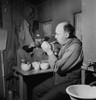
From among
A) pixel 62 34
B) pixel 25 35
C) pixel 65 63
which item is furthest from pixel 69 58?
pixel 25 35

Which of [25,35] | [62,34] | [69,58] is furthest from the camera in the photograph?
[25,35]

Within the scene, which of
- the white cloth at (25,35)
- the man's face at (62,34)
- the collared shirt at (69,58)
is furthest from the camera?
the white cloth at (25,35)

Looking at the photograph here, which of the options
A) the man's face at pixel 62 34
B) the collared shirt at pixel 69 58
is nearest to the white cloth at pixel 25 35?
the man's face at pixel 62 34

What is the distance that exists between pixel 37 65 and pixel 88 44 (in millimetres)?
1154

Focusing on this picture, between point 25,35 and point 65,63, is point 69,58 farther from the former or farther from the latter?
point 25,35

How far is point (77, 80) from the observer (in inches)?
102

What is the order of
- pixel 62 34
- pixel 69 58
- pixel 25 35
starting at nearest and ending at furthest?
pixel 69 58
pixel 62 34
pixel 25 35

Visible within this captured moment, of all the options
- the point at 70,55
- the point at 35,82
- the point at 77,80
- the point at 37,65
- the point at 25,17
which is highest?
the point at 25,17

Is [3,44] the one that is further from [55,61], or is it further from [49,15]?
[49,15]

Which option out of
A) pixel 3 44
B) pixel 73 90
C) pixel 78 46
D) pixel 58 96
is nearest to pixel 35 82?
pixel 3 44

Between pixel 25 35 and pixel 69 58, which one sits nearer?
pixel 69 58

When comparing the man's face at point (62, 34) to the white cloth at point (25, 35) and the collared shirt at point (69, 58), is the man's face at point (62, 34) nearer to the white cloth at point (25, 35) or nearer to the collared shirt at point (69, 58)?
the collared shirt at point (69, 58)

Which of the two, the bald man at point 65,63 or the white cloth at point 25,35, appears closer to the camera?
the bald man at point 65,63

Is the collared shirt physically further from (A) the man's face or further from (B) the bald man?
(A) the man's face
